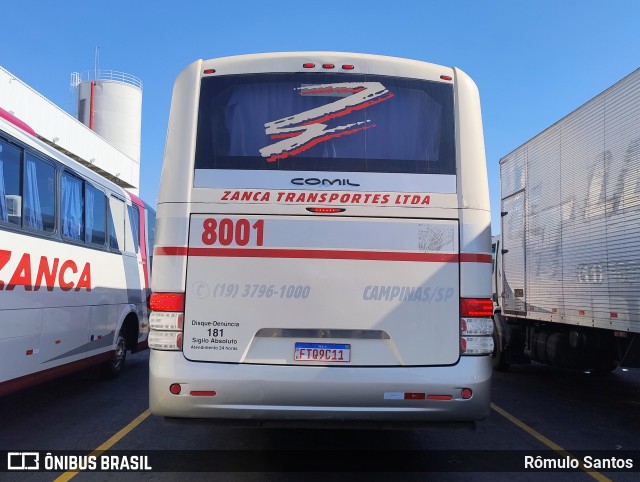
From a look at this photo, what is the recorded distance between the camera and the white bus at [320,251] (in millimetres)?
4363

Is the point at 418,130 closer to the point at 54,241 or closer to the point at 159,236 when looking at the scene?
the point at 159,236

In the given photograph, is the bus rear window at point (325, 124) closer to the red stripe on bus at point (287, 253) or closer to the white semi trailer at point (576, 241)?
the red stripe on bus at point (287, 253)

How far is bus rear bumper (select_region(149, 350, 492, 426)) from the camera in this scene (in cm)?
432

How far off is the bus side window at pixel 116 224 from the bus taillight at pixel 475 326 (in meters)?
6.39

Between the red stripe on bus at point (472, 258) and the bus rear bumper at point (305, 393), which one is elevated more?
the red stripe on bus at point (472, 258)

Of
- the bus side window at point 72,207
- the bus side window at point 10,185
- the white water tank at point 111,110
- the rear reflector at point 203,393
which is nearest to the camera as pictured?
the rear reflector at point 203,393

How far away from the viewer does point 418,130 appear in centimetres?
477

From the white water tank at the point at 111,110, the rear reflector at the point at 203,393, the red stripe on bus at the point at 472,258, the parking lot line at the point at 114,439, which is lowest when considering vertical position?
the parking lot line at the point at 114,439

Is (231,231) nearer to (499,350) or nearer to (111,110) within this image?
(499,350)

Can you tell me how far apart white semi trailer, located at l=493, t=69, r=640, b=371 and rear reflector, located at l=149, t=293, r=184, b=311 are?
502cm

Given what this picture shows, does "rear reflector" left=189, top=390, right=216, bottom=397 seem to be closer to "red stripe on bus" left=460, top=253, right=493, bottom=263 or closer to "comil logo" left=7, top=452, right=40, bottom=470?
"comil logo" left=7, top=452, right=40, bottom=470

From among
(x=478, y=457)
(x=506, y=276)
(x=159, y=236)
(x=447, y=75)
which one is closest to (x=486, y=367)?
(x=478, y=457)

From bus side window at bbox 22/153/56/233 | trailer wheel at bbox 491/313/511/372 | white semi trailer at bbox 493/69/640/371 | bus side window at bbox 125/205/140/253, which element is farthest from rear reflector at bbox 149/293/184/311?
trailer wheel at bbox 491/313/511/372

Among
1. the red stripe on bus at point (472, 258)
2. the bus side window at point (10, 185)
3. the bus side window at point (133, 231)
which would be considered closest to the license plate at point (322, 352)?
the red stripe on bus at point (472, 258)
